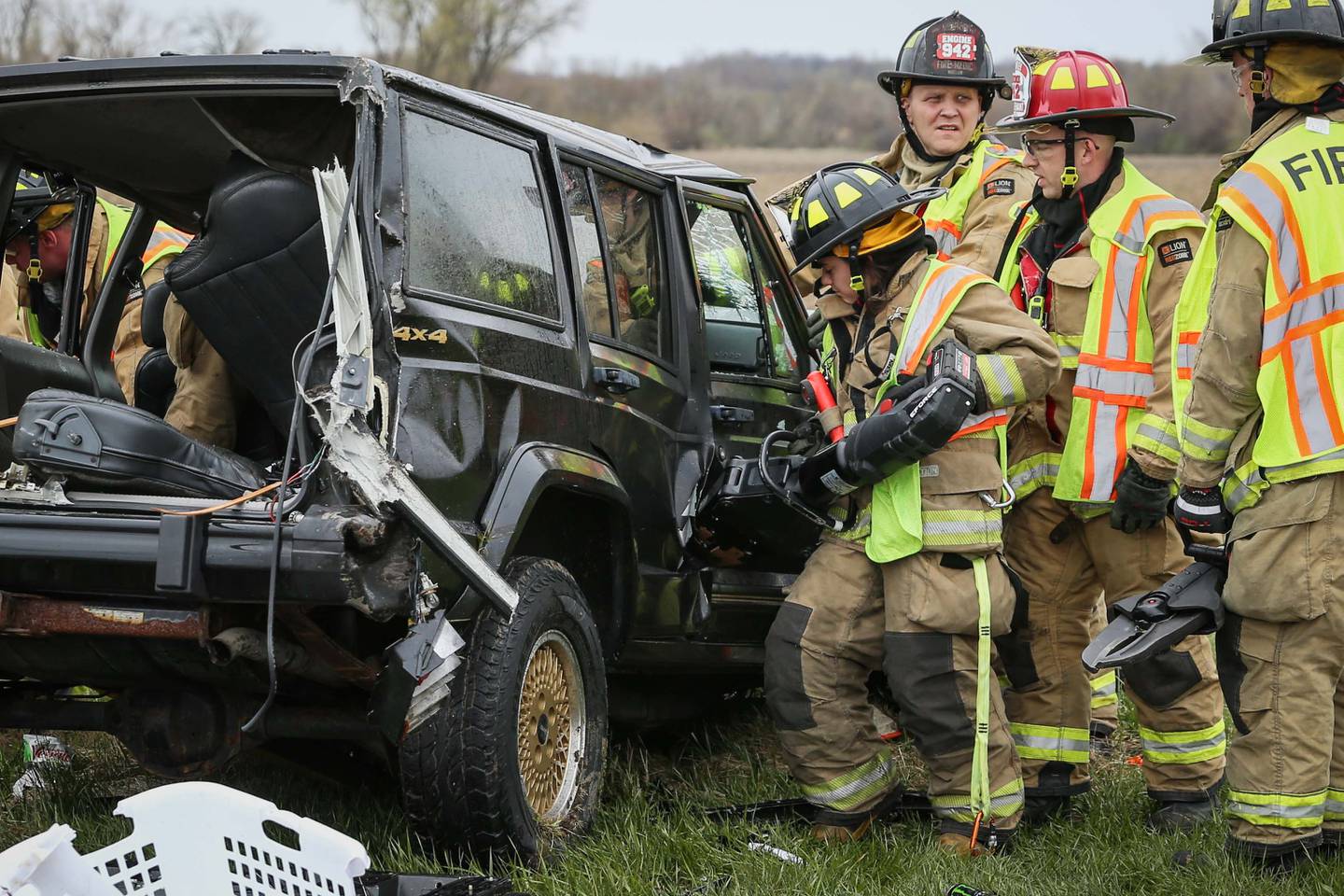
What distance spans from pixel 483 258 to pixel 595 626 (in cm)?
111

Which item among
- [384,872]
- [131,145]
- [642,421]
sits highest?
[131,145]

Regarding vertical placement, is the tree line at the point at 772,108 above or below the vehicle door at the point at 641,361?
above

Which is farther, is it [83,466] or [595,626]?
[595,626]

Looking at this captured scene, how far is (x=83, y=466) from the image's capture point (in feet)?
11.3

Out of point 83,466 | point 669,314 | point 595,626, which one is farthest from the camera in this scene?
point 669,314

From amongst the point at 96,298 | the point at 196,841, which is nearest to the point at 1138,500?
the point at 196,841

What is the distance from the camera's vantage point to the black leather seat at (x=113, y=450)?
341 centimetres

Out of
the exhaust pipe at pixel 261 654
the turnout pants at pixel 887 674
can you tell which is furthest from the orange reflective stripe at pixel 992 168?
the exhaust pipe at pixel 261 654

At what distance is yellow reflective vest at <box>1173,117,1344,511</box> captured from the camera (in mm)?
3777

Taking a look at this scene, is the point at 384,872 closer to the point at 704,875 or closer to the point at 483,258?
the point at 704,875

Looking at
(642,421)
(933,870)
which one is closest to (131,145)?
(642,421)

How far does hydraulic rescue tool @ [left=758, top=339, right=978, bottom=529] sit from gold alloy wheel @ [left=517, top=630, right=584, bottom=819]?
885 millimetres

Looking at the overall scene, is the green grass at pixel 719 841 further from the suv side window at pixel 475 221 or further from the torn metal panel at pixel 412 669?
the suv side window at pixel 475 221

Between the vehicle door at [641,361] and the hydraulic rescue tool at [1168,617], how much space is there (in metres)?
1.30
